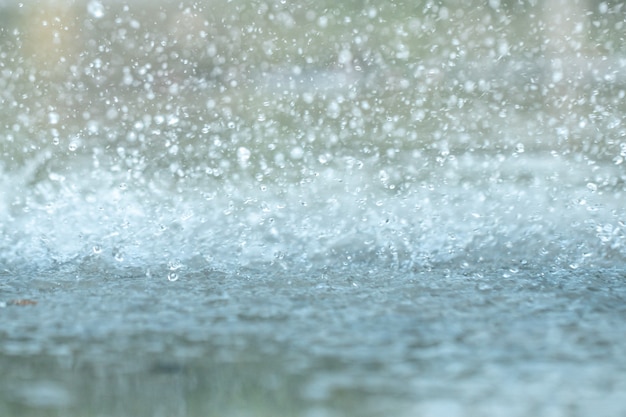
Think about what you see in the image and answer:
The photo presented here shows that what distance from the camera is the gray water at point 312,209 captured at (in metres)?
2.08

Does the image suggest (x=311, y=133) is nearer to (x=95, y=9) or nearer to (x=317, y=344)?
(x=95, y=9)

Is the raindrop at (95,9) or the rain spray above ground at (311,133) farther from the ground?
the raindrop at (95,9)

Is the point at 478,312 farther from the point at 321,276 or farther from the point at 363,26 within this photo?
the point at 363,26

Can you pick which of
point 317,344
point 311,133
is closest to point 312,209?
point 317,344

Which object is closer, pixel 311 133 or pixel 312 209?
pixel 312 209

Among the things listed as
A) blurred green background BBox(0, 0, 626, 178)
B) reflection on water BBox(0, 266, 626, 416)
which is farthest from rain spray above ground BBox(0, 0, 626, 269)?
reflection on water BBox(0, 266, 626, 416)

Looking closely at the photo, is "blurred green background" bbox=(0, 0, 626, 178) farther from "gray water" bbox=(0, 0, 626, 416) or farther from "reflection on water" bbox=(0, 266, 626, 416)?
"reflection on water" bbox=(0, 266, 626, 416)

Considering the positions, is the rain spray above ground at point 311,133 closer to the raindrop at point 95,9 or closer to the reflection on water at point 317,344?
the raindrop at point 95,9

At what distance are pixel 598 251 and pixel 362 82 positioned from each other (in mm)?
5478

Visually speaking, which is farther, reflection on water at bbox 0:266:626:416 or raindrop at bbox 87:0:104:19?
raindrop at bbox 87:0:104:19

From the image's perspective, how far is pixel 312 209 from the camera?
14.7ft

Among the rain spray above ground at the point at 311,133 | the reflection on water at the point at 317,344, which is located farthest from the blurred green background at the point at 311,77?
the reflection on water at the point at 317,344

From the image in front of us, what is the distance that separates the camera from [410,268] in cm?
335

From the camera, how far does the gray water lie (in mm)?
2078
